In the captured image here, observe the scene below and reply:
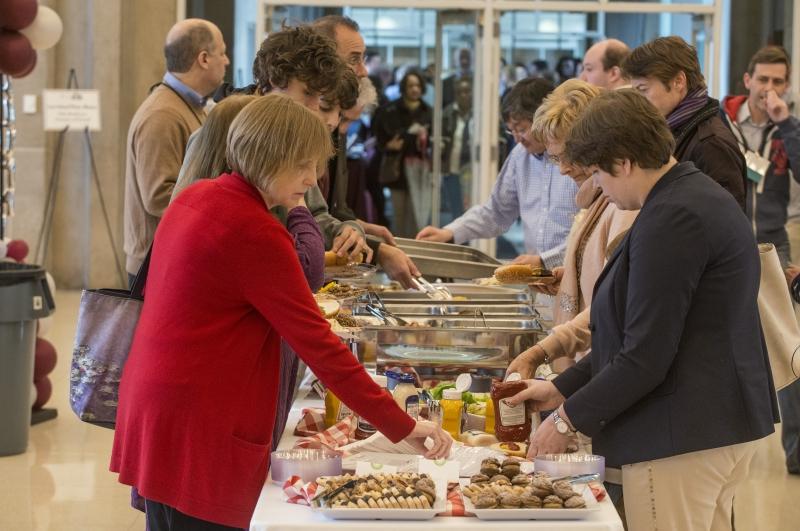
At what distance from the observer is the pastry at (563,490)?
6.47ft

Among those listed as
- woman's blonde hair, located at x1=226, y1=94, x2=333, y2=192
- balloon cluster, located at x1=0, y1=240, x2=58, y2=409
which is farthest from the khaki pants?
balloon cluster, located at x1=0, y1=240, x2=58, y2=409

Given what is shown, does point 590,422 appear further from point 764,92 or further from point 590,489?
→ point 764,92

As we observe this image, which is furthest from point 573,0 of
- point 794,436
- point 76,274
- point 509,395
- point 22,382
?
point 509,395

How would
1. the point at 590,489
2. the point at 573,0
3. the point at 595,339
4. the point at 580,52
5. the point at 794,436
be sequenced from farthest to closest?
1. the point at 580,52
2. the point at 573,0
3. the point at 794,436
4. the point at 595,339
5. the point at 590,489

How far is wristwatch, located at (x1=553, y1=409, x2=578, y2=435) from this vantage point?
229 centimetres

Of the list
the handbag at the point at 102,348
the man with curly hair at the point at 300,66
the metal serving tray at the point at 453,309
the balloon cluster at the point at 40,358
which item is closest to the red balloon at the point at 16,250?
the balloon cluster at the point at 40,358

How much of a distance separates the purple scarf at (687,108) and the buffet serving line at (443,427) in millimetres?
610

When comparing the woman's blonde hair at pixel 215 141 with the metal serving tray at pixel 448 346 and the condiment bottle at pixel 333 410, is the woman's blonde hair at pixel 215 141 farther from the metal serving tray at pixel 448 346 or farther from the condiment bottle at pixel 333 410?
the metal serving tray at pixel 448 346

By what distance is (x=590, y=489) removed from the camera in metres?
2.03

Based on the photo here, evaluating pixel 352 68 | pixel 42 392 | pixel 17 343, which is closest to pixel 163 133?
pixel 352 68

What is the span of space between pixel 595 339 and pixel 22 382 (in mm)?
3445

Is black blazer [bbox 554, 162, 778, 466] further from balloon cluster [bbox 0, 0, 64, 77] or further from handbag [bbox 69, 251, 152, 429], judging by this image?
balloon cluster [bbox 0, 0, 64, 77]

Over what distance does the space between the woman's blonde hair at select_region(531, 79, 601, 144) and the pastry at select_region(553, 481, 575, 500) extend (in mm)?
1118

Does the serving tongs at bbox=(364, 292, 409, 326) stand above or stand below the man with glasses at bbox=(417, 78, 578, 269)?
below
